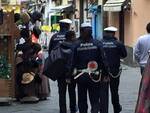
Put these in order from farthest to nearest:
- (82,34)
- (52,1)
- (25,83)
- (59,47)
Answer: (52,1) → (25,83) → (59,47) → (82,34)

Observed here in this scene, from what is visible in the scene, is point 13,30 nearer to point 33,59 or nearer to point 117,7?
point 33,59

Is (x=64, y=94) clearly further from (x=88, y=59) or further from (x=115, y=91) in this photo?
(x=88, y=59)

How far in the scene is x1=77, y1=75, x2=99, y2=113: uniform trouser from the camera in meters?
9.46

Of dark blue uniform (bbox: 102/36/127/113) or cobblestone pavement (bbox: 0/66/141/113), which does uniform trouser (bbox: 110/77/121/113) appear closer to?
dark blue uniform (bbox: 102/36/127/113)

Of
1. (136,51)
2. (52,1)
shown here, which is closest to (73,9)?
(52,1)

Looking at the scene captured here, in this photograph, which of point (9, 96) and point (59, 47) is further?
point (9, 96)

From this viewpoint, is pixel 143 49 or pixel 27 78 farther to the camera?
pixel 27 78

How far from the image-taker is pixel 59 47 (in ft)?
35.9

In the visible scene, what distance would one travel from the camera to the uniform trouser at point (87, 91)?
9.46m

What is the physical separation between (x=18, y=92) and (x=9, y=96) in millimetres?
465

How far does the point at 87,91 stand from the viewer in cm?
984

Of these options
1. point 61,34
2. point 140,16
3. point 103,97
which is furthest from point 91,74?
point 140,16

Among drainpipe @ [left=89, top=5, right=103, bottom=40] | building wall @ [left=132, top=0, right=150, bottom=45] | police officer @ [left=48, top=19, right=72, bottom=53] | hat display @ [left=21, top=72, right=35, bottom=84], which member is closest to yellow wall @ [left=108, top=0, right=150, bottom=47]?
building wall @ [left=132, top=0, right=150, bottom=45]

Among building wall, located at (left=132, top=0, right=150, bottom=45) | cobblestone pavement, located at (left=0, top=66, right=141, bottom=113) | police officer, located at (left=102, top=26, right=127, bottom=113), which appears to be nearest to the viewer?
police officer, located at (left=102, top=26, right=127, bottom=113)
